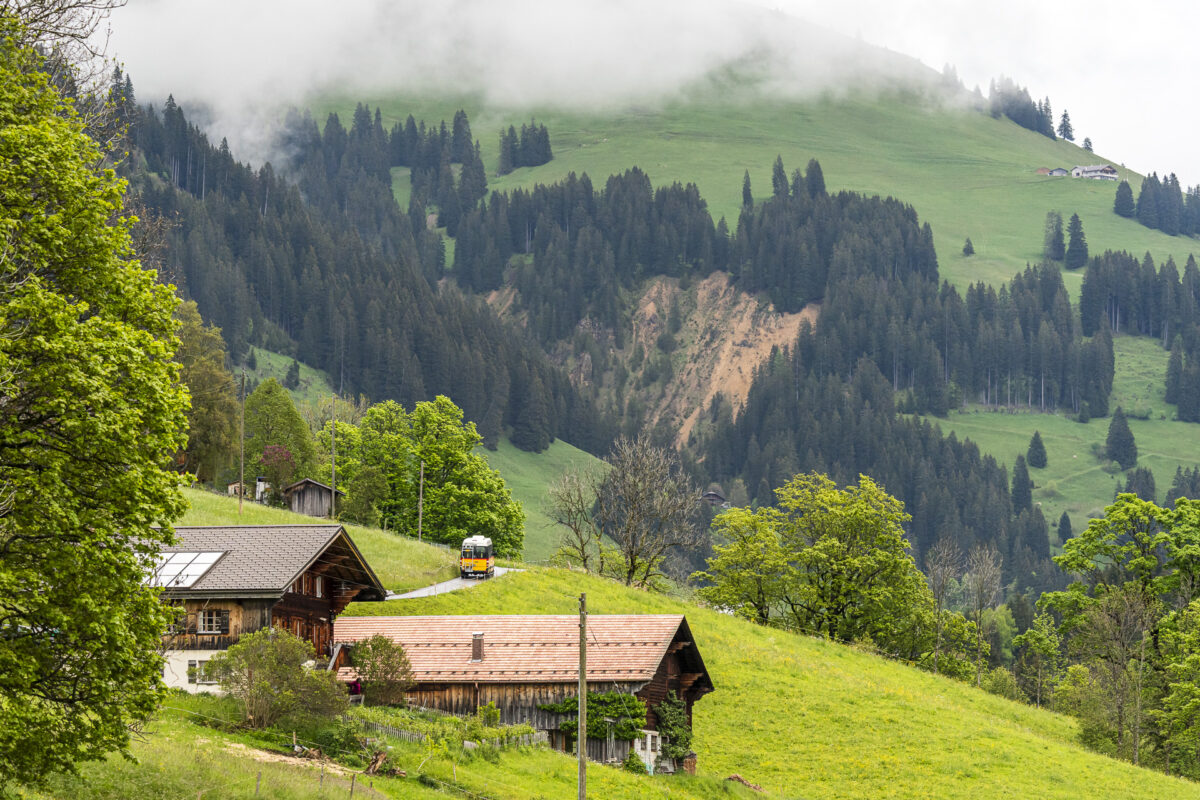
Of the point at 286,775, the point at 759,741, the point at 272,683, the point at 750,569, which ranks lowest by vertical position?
the point at 759,741

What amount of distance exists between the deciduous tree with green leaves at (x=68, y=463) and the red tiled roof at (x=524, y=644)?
2858 centimetres

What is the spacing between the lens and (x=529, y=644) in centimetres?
5062

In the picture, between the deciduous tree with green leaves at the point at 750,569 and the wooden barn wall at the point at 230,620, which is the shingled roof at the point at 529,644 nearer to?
the wooden barn wall at the point at 230,620

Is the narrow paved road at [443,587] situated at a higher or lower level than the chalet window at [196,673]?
lower

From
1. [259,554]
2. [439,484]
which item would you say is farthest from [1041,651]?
[259,554]

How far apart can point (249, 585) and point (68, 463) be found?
82.2ft

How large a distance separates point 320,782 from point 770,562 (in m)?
60.6

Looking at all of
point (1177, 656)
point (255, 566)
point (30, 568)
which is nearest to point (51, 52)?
point (30, 568)

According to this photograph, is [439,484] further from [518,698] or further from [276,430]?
[518,698]

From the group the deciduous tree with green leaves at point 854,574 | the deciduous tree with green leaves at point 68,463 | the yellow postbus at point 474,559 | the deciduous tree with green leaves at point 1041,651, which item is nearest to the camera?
the deciduous tree with green leaves at point 68,463

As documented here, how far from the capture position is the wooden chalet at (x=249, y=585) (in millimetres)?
43656

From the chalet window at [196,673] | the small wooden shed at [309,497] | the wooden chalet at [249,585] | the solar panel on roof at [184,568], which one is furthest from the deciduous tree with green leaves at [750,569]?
the chalet window at [196,673]

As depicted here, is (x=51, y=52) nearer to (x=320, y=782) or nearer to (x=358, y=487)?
(x=320, y=782)

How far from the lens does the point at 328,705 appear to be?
38.7 meters
